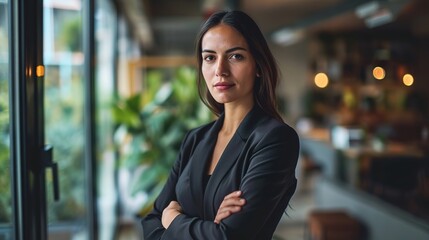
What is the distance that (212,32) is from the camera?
140cm

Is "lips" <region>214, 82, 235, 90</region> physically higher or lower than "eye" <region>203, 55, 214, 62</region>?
lower

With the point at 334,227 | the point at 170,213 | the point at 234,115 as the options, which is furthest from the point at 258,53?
the point at 334,227

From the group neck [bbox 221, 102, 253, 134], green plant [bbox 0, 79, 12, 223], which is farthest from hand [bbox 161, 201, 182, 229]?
Result: green plant [bbox 0, 79, 12, 223]

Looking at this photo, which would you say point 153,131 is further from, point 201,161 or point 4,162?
point 201,161

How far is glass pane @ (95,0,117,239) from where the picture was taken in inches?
185

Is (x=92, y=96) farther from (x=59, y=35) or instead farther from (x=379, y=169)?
(x=379, y=169)

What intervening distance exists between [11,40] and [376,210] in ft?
11.3

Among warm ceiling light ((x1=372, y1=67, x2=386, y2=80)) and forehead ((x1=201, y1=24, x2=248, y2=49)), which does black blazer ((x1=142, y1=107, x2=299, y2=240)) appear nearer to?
forehead ((x1=201, y1=24, x2=248, y2=49))

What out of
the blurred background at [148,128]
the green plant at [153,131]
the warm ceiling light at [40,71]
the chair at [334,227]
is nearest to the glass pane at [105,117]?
the blurred background at [148,128]

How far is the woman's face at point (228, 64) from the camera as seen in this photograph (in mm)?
1366

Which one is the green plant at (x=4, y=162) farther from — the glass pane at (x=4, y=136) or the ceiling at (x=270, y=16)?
the ceiling at (x=270, y=16)

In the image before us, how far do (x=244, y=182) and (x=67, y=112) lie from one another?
8.69ft

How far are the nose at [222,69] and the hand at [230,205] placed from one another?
12.0 inches

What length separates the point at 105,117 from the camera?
17.2 ft
